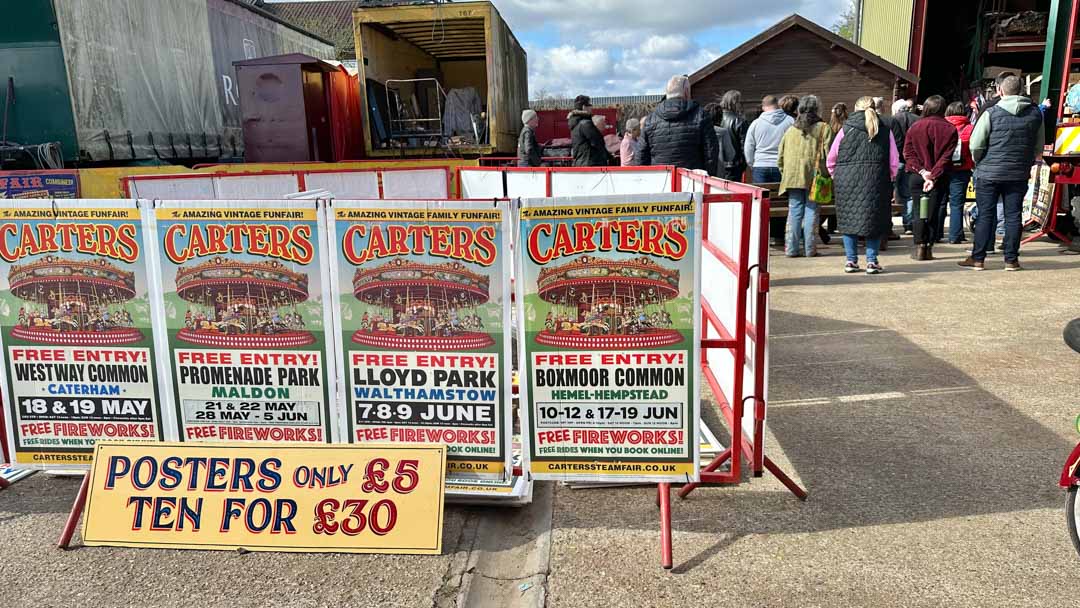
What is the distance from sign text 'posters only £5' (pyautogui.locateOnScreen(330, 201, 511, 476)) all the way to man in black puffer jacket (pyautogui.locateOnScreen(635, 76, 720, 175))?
17.0 feet

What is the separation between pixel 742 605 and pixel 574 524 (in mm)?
852

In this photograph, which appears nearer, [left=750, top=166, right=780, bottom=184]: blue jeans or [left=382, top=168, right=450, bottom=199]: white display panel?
[left=382, top=168, right=450, bottom=199]: white display panel

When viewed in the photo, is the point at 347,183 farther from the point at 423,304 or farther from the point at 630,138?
the point at 423,304

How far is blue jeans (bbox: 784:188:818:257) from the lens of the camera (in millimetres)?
9422

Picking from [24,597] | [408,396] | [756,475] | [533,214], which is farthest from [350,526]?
[756,475]

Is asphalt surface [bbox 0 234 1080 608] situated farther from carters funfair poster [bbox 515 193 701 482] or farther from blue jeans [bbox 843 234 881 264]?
blue jeans [bbox 843 234 881 264]

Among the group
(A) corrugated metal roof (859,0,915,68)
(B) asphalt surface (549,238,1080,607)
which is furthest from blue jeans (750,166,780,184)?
(A) corrugated metal roof (859,0,915,68)

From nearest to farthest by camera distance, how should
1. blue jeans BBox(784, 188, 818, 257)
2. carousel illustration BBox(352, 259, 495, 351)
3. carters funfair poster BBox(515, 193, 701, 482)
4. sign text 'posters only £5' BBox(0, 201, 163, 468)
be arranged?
carters funfair poster BBox(515, 193, 701, 482) < carousel illustration BBox(352, 259, 495, 351) < sign text 'posters only £5' BBox(0, 201, 163, 468) < blue jeans BBox(784, 188, 818, 257)

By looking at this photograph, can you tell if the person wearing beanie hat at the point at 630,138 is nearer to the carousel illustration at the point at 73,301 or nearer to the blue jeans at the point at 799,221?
the blue jeans at the point at 799,221

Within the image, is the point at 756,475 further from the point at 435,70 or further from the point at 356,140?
the point at 435,70

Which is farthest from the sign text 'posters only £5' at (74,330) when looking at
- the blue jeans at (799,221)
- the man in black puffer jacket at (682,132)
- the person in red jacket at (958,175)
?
the person in red jacket at (958,175)

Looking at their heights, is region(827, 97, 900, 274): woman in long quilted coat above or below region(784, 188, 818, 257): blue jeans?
above

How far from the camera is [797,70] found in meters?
16.6

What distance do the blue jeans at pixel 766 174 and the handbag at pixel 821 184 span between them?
109 cm
